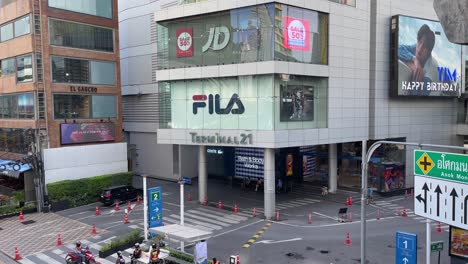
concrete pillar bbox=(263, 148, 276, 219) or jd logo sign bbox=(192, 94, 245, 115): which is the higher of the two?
jd logo sign bbox=(192, 94, 245, 115)

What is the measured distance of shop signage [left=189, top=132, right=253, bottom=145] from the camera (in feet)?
112

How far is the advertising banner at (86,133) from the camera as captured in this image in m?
41.9

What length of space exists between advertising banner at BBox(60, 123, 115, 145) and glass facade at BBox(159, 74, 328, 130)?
9567 millimetres

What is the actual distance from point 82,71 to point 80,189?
11921 millimetres

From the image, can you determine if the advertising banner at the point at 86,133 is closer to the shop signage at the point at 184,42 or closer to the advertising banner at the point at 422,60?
the shop signage at the point at 184,42

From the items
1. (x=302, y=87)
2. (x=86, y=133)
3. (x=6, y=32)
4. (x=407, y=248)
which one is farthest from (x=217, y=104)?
(x=6, y=32)

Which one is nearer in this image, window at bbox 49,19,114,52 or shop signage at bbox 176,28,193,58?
shop signage at bbox 176,28,193,58

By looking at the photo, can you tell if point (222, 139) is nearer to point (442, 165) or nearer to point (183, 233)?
point (183, 233)

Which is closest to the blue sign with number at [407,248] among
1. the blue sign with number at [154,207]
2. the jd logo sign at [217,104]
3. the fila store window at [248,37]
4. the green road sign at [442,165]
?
the green road sign at [442,165]

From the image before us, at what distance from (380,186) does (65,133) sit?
31208mm

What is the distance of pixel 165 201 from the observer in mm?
41031

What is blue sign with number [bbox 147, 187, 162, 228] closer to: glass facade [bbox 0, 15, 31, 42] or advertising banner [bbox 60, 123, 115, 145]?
advertising banner [bbox 60, 123, 115, 145]

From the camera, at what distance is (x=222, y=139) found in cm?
3550

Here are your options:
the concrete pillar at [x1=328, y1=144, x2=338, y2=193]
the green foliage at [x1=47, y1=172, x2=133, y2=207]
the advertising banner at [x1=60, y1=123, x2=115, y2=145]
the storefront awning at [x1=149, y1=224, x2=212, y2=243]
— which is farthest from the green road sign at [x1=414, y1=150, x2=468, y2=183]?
the advertising banner at [x1=60, y1=123, x2=115, y2=145]
